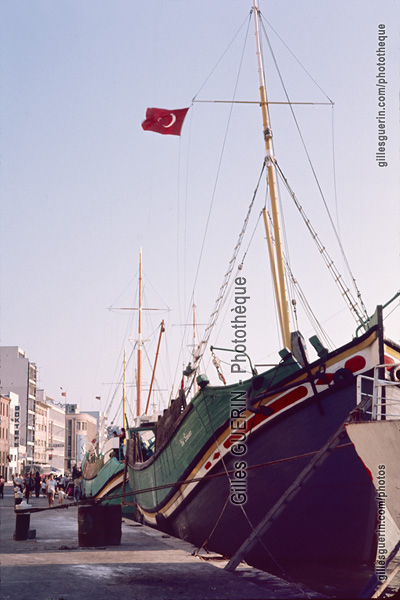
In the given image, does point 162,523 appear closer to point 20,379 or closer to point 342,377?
point 342,377

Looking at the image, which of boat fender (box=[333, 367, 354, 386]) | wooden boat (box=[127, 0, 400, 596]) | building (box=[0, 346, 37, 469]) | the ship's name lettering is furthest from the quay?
building (box=[0, 346, 37, 469])

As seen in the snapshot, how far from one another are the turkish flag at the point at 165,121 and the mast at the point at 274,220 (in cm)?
182

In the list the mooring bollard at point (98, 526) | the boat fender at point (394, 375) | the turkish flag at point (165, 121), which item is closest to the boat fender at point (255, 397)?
the boat fender at point (394, 375)

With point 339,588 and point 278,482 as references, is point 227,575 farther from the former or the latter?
point 278,482

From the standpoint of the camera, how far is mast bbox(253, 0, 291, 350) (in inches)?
548

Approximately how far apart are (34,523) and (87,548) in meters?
5.57

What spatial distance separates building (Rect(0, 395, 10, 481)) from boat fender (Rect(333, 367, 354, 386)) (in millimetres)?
75726

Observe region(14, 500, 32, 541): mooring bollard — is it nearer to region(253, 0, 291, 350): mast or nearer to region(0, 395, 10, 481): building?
region(253, 0, 291, 350): mast

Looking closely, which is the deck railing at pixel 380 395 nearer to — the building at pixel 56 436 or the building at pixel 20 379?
the building at pixel 20 379

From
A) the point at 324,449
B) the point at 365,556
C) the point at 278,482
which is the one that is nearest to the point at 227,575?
the point at 324,449

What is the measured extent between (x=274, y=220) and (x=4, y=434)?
3066 inches

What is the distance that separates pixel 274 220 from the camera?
13.9 metres

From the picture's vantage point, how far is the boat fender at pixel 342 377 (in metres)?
11.2

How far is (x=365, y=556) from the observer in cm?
1178
